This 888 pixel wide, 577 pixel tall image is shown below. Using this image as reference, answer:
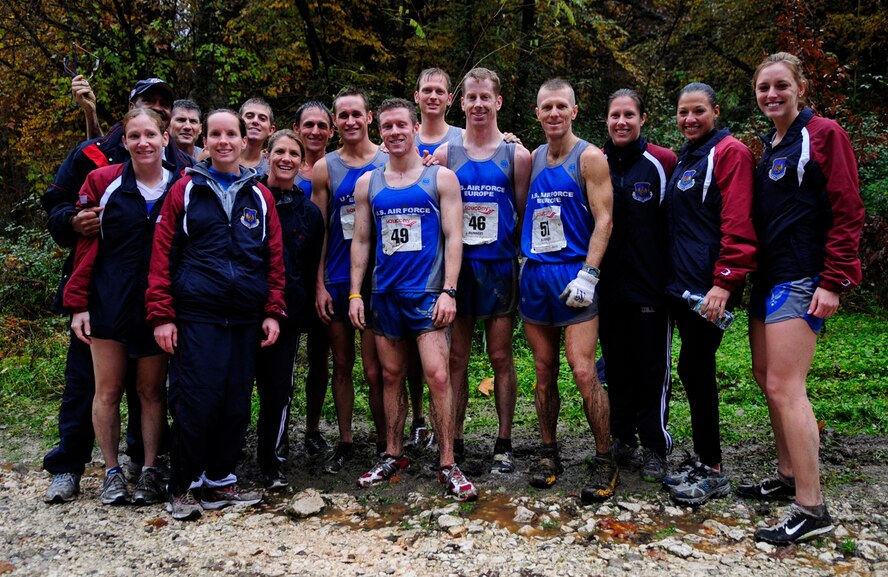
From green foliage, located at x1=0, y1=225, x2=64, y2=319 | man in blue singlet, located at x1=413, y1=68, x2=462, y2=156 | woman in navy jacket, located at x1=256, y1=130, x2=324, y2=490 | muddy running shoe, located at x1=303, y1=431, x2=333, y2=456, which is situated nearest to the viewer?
woman in navy jacket, located at x1=256, y1=130, x2=324, y2=490

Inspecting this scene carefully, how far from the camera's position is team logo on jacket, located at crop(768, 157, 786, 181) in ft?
12.1

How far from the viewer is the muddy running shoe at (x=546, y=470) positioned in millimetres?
4340

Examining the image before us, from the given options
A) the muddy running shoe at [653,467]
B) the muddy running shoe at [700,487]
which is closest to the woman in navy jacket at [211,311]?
the muddy running shoe at [653,467]

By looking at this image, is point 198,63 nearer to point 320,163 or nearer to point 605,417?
point 320,163

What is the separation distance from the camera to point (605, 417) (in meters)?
4.34

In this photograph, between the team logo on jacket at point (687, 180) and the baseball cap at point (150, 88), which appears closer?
the team logo on jacket at point (687, 180)

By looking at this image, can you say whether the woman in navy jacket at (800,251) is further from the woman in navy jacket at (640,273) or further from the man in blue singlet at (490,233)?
the man in blue singlet at (490,233)

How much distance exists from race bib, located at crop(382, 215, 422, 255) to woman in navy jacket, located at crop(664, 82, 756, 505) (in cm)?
153

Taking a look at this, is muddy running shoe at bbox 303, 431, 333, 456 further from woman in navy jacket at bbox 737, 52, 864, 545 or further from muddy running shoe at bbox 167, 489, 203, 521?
woman in navy jacket at bbox 737, 52, 864, 545

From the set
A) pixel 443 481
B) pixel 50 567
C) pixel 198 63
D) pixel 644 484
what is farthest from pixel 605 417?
pixel 198 63

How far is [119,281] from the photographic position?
164 inches

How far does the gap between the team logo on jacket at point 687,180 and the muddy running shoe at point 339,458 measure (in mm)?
2849

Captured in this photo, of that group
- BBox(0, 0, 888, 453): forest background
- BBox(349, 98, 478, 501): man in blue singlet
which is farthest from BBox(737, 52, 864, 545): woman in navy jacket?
BBox(0, 0, 888, 453): forest background

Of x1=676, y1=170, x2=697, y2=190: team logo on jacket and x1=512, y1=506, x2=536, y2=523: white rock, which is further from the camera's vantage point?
x1=676, y1=170, x2=697, y2=190: team logo on jacket
